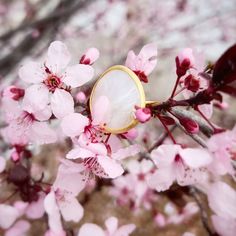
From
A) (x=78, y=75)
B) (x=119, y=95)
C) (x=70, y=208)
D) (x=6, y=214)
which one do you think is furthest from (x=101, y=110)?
(x=6, y=214)

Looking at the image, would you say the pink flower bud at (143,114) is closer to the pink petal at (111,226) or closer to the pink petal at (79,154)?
the pink petal at (79,154)

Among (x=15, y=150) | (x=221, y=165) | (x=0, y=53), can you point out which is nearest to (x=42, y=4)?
(x=0, y=53)

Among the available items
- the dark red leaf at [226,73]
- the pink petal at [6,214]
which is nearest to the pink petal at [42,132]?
the pink petal at [6,214]

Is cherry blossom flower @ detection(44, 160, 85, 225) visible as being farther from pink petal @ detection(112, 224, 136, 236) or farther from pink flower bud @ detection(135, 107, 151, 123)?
pink flower bud @ detection(135, 107, 151, 123)

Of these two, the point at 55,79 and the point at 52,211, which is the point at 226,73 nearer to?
the point at 55,79

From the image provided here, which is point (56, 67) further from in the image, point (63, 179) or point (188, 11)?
point (188, 11)

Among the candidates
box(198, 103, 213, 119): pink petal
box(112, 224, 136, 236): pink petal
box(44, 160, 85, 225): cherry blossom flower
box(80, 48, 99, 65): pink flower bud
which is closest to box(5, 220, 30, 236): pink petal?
box(44, 160, 85, 225): cherry blossom flower
